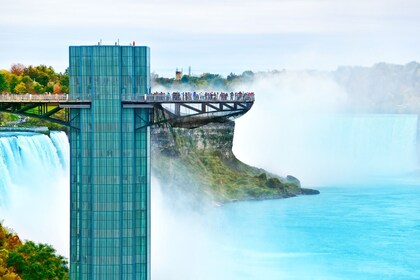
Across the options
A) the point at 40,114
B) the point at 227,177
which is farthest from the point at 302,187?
the point at 40,114

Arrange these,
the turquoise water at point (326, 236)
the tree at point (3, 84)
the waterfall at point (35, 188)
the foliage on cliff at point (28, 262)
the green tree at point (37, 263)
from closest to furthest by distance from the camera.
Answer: the foliage on cliff at point (28, 262), the green tree at point (37, 263), the waterfall at point (35, 188), the turquoise water at point (326, 236), the tree at point (3, 84)

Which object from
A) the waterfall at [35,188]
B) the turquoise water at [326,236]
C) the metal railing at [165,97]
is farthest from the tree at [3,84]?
the metal railing at [165,97]

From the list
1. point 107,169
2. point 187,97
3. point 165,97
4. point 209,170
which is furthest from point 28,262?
point 209,170

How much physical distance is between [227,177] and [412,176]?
81.6ft

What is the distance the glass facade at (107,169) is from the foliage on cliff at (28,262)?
3591 mm

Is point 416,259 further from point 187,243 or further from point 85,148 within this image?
point 85,148

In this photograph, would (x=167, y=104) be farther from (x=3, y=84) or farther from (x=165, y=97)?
(x=3, y=84)

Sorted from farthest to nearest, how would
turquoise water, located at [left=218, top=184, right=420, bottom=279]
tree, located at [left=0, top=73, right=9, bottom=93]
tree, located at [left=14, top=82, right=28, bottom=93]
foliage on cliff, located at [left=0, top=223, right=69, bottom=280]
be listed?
tree, located at [left=14, top=82, right=28, bottom=93] < tree, located at [left=0, top=73, right=9, bottom=93] < turquoise water, located at [left=218, top=184, right=420, bottom=279] < foliage on cliff, located at [left=0, top=223, right=69, bottom=280]

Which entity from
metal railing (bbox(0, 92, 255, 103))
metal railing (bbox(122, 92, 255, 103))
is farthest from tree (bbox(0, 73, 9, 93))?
metal railing (bbox(122, 92, 255, 103))

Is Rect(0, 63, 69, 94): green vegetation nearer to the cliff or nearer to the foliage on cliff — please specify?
the cliff

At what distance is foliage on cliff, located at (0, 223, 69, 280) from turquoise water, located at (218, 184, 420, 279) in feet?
42.2

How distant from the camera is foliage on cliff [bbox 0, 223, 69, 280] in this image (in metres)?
30.5

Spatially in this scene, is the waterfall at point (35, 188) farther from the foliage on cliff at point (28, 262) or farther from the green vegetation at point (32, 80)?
the green vegetation at point (32, 80)

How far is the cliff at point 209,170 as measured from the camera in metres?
65.2
